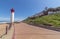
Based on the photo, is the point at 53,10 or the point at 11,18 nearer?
the point at 11,18

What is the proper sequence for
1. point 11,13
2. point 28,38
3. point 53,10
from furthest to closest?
point 53,10 < point 11,13 < point 28,38

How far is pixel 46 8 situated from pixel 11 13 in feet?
74.5

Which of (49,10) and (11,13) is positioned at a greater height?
(49,10)

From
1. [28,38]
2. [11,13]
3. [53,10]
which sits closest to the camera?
[28,38]

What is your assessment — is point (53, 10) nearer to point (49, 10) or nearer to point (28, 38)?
point (49, 10)

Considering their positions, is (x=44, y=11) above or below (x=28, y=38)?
above

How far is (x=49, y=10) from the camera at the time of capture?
3878cm

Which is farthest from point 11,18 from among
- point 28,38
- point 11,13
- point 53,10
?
point 53,10

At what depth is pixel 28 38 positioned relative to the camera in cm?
841

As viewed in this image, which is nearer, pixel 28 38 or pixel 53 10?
pixel 28 38

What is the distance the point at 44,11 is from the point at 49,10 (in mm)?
1156

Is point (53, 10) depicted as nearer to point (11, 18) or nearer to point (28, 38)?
point (11, 18)

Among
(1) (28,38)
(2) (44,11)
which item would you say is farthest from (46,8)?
(1) (28,38)

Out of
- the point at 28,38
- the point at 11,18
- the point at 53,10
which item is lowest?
the point at 28,38
